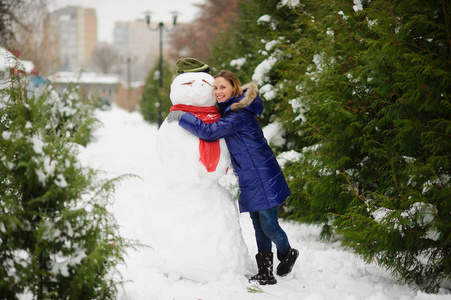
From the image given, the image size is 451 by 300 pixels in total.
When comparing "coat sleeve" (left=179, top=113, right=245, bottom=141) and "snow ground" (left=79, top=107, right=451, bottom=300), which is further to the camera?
"coat sleeve" (left=179, top=113, right=245, bottom=141)

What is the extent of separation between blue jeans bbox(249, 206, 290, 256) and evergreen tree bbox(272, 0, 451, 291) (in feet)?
1.92

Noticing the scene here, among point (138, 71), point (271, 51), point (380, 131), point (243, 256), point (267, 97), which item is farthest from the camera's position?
point (138, 71)

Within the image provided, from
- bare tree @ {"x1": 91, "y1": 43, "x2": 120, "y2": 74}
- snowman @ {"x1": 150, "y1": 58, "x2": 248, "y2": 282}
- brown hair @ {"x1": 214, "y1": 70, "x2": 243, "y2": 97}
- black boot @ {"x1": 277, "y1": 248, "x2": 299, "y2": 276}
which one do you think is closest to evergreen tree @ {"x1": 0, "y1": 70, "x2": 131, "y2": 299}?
snowman @ {"x1": 150, "y1": 58, "x2": 248, "y2": 282}

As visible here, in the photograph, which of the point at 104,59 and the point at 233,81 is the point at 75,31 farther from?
the point at 233,81

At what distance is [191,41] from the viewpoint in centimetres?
2919

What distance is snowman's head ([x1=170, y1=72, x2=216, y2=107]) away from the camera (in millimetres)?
3625

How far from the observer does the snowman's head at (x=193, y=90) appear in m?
3.62

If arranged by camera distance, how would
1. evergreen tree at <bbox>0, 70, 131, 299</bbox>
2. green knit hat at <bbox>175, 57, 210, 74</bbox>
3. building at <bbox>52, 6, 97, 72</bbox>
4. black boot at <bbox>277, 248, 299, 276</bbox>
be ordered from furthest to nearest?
building at <bbox>52, 6, 97, 72</bbox>, green knit hat at <bbox>175, 57, 210, 74</bbox>, black boot at <bbox>277, 248, 299, 276</bbox>, evergreen tree at <bbox>0, 70, 131, 299</bbox>

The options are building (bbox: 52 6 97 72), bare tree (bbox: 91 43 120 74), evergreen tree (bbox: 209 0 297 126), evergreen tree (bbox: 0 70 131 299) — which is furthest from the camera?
building (bbox: 52 6 97 72)

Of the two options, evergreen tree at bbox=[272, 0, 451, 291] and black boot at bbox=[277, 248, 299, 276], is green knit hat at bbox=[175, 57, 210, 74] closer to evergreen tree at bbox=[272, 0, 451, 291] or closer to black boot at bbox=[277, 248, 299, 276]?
A: evergreen tree at bbox=[272, 0, 451, 291]

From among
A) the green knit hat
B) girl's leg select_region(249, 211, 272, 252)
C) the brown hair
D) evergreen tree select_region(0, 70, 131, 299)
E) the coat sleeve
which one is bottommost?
girl's leg select_region(249, 211, 272, 252)

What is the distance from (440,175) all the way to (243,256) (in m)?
1.86

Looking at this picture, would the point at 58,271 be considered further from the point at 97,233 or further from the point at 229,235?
the point at 229,235

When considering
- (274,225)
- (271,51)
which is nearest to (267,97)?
(271,51)
